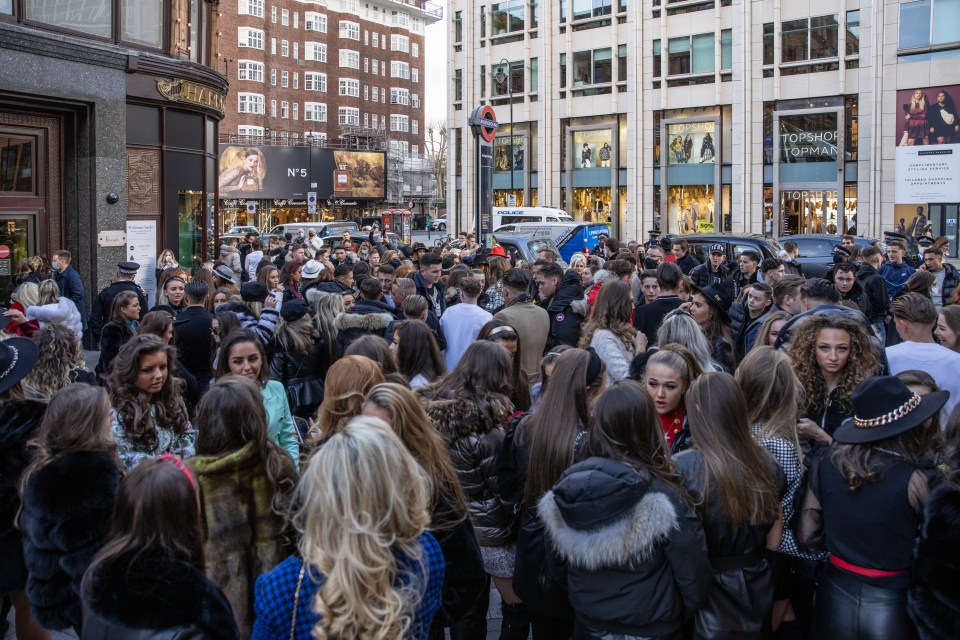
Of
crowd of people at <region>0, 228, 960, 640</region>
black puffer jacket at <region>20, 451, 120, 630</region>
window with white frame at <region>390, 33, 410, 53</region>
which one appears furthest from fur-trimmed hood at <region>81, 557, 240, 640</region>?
window with white frame at <region>390, 33, 410, 53</region>

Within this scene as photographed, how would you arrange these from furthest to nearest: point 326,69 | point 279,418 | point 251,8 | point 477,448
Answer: point 326,69, point 251,8, point 279,418, point 477,448

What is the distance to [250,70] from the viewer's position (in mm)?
77500

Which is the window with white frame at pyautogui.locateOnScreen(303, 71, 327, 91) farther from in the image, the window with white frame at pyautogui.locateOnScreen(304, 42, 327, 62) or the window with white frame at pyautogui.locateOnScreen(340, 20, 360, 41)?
the window with white frame at pyautogui.locateOnScreen(340, 20, 360, 41)

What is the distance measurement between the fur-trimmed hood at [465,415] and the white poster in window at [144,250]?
43.1 ft

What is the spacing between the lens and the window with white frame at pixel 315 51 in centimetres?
8306

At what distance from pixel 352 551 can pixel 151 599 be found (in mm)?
722

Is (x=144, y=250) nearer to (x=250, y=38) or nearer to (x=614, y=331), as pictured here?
(x=614, y=331)

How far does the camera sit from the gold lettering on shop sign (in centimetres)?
1664

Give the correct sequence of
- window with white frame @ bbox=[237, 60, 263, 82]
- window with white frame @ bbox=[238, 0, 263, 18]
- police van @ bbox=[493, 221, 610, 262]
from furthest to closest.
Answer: window with white frame @ bbox=[237, 60, 263, 82]
window with white frame @ bbox=[238, 0, 263, 18]
police van @ bbox=[493, 221, 610, 262]

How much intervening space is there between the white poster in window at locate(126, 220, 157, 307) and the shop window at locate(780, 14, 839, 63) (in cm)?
3736

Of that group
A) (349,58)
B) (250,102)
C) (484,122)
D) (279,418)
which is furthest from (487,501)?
(349,58)

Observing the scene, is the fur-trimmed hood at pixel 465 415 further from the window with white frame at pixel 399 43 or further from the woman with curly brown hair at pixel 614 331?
the window with white frame at pixel 399 43

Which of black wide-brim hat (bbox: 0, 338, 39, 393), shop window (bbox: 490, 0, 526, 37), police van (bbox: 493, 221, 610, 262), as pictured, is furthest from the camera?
shop window (bbox: 490, 0, 526, 37)

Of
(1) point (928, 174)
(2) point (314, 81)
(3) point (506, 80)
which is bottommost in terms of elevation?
(1) point (928, 174)
